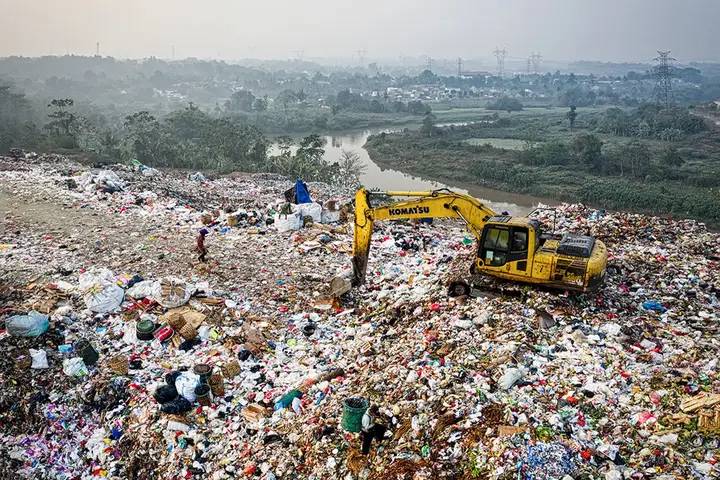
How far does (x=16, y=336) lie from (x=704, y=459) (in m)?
7.05

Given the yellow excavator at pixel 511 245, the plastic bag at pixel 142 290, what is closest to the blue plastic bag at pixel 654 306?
the yellow excavator at pixel 511 245

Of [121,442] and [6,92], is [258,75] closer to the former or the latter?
[6,92]

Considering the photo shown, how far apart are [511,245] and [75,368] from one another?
5.33 metres

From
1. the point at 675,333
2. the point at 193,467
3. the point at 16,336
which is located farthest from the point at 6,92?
the point at 675,333

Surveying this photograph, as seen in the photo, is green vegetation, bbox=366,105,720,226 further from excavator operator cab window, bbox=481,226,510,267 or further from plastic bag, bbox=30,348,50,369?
plastic bag, bbox=30,348,50,369

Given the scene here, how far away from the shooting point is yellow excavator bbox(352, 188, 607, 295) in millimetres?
6098

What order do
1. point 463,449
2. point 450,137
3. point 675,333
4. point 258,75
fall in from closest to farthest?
point 463,449 < point 675,333 < point 450,137 < point 258,75

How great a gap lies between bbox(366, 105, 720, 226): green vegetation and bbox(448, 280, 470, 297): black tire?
1428cm

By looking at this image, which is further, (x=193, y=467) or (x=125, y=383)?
(x=125, y=383)

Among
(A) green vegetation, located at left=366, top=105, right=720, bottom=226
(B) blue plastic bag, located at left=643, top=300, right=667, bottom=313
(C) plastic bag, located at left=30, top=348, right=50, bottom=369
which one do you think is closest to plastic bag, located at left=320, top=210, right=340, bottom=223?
(C) plastic bag, located at left=30, top=348, right=50, bottom=369

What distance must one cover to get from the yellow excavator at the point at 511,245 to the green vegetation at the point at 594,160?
13916mm

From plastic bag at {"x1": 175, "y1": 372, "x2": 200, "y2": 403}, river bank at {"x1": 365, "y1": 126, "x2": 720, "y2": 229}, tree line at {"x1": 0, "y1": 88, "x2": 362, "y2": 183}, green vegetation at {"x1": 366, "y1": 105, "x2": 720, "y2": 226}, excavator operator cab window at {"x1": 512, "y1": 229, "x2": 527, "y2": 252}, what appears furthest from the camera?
tree line at {"x1": 0, "y1": 88, "x2": 362, "y2": 183}

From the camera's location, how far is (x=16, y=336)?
618cm

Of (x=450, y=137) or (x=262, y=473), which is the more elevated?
(x=450, y=137)
